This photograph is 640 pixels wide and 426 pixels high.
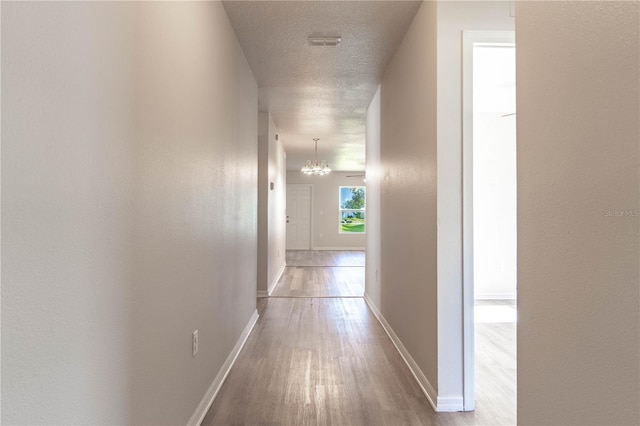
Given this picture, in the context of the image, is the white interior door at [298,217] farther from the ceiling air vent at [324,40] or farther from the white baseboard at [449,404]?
the white baseboard at [449,404]

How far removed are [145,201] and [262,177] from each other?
11.7 ft

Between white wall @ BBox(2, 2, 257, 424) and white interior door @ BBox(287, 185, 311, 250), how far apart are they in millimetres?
8866

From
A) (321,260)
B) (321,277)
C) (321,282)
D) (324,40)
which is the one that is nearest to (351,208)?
(321,260)

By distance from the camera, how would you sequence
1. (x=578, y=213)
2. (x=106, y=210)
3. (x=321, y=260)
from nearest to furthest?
(x=578, y=213) < (x=106, y=210) < (x=321, y=260)

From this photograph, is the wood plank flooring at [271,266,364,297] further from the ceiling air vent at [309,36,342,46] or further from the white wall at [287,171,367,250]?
the white wall at [287,171,367,250]

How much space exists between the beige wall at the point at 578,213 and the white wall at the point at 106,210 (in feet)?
4.09

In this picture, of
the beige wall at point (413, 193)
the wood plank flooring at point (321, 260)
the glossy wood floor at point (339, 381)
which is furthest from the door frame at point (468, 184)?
the wood plank flooring at point (321, 260)

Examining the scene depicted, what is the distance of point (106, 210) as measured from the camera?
0.98 m

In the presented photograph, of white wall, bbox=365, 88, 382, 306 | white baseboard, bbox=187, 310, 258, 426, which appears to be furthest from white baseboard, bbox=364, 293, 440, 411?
white baseboard, bbox=187, 310, 258, 426

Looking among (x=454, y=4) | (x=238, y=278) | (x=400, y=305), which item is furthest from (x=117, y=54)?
(x=400, y=305)

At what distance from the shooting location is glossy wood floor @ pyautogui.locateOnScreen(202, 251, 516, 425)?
1.88 m

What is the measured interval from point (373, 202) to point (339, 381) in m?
2.33

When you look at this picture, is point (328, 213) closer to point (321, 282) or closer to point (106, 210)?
point (321, 282)

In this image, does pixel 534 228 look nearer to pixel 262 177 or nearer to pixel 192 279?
pixel 192 279
